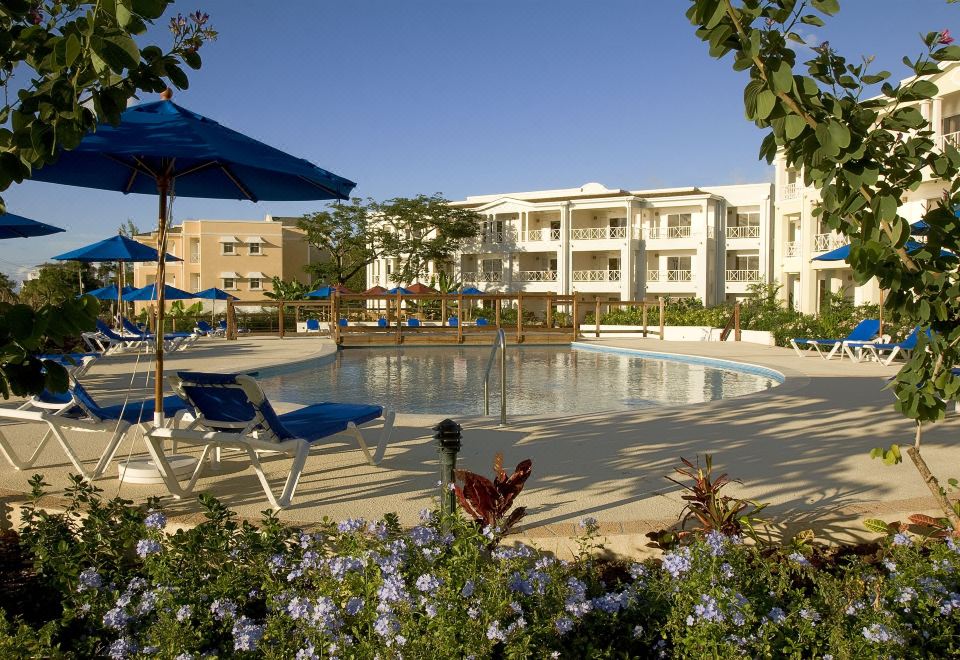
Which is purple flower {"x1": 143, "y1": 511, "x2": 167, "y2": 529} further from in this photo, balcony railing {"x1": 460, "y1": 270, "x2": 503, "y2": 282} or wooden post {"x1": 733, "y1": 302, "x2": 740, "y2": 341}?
balcony railing {"x1": 460, "y1": 270, "x2": 503, "y2": 282}

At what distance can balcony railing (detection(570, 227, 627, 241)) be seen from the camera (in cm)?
4357

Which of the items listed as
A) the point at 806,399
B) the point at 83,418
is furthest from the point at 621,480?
the point at 806,399

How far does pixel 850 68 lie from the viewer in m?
2.42

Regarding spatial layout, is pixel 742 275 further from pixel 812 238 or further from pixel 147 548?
pixel 147 548

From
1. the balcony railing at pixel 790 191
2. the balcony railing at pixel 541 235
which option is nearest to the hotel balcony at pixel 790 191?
the balcony railing at pixel 790 191

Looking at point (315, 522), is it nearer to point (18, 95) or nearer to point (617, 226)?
point (18, 95)

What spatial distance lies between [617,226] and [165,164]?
41.5 m

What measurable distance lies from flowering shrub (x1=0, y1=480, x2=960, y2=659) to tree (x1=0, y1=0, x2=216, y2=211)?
1.58 metres

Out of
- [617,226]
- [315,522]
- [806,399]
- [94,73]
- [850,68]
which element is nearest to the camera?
[94,73]

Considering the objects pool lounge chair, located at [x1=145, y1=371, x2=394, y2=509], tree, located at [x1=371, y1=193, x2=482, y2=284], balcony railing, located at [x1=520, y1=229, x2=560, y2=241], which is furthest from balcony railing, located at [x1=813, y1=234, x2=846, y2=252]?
pool lounge chair, located at [x1=145, y1=371, x2=394, y2=509]

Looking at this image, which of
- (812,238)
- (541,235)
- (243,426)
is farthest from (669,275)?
(243,426)

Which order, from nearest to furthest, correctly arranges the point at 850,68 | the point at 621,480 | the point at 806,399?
the point at 850,68 → the point at 621,480 → the point at 806,399

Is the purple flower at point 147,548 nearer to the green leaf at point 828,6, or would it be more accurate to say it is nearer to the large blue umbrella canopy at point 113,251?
the green leaf at point 828,6

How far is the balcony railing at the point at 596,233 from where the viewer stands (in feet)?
143
